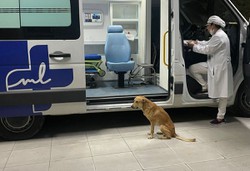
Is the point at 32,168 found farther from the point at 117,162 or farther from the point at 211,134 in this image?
the point at 211,134

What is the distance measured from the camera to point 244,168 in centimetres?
286

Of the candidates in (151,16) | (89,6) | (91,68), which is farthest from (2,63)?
(151,16)

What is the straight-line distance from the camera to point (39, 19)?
132 inches

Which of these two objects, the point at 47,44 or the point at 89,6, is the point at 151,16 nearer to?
the point at 89,6

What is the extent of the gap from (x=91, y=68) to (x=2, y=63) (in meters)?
2.09

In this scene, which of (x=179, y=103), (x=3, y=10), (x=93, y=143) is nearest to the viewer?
(x=3, y=10)

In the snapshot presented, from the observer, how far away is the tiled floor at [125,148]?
2.96 m

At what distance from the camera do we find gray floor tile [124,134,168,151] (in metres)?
3.38

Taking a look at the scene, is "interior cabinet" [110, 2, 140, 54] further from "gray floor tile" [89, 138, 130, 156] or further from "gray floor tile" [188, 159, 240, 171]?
"gray floor tile" [188, 159, 240, 171]

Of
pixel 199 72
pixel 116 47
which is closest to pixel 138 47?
pixel 116 47

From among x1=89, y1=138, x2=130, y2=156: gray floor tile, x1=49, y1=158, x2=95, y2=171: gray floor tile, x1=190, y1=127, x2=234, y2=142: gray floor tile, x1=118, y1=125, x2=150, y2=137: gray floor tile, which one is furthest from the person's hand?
x1=49, y1=158, x2=95, y2=171: gray floor tile

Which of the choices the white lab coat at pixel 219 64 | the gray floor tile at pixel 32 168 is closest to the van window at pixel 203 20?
the white lab coat at pixel 219 64

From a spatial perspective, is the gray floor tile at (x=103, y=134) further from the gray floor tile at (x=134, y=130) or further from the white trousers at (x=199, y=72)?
the white trousers at (x=199, y=72)

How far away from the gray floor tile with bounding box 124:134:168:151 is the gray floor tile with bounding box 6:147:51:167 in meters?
0.95
